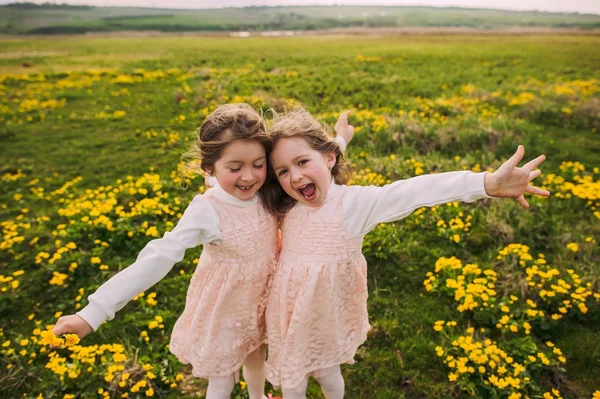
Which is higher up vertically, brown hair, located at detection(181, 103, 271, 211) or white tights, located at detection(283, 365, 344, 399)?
brown hair, located at detection(181, 103, 271, 211)

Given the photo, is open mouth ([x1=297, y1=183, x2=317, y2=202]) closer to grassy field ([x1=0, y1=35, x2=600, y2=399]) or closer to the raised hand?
the raised hand

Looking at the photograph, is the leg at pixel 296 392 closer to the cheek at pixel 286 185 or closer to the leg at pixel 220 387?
the leg at pixel 220 387

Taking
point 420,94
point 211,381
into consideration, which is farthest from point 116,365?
point 420,94

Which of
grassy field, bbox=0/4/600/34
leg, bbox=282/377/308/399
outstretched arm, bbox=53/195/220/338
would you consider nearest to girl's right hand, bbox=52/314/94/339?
outstretched arm, bbox=53/195/220/338

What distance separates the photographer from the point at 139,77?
17297mm

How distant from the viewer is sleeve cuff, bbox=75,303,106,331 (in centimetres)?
183

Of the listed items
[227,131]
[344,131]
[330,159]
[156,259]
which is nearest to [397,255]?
[344,131]

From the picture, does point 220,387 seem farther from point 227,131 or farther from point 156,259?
point 227,131

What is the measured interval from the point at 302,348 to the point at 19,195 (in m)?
6.39

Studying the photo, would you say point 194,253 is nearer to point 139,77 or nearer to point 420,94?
point 420,94

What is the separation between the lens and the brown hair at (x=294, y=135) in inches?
90.2

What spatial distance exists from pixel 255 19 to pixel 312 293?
386 feet

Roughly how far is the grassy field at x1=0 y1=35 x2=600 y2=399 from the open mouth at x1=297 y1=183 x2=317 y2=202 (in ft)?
4.56

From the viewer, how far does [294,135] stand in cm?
228
